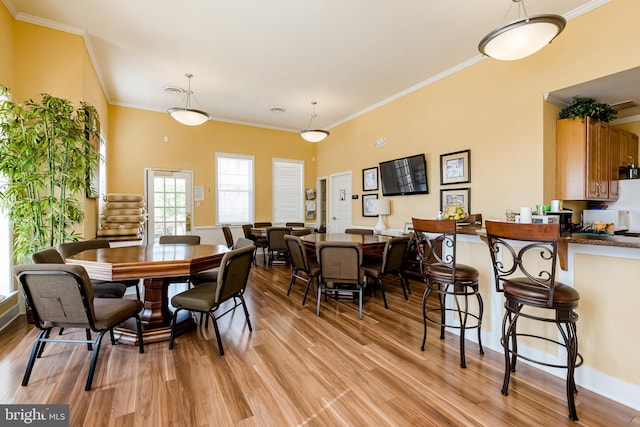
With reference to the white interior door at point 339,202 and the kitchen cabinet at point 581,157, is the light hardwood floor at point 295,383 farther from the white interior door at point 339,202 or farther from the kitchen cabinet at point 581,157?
the white interior door at point 339,202

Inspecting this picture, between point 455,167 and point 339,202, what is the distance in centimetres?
325

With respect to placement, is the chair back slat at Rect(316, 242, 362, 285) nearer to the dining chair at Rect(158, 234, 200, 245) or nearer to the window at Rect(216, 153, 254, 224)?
the dining chair at Rect(158, 234, 200, 245)

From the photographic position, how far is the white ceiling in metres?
3.10

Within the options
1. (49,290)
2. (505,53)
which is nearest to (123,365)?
(49,290)

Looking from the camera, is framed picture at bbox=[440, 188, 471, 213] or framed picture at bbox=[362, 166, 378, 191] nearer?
framed picture at bbox=[440, 188, 471, 213]

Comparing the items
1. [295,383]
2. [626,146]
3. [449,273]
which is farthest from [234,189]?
[626,146]

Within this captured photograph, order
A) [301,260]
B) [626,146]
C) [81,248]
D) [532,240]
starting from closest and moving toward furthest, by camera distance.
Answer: [532,240] → [81,248] → [301,260] → [626,146]

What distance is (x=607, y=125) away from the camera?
3719 millimetres

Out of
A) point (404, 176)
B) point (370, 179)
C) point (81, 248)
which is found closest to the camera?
point (81, 248)

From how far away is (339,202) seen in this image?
23.7 ft

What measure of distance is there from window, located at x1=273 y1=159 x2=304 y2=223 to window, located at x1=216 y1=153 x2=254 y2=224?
671 millimetres

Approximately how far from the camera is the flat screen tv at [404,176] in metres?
4.95

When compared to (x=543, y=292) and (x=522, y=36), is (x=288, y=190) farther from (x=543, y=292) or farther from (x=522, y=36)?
(x=543, y=292)

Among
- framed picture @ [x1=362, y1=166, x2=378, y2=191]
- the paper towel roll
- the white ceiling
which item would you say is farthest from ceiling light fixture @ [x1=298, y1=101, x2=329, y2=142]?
the paper towel roll
